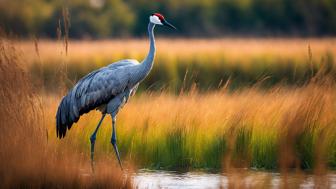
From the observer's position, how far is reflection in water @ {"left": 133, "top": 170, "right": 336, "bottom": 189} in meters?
5.97

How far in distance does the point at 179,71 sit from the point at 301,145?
6.53 meters

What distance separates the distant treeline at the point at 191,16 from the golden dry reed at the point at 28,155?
17.3 metres

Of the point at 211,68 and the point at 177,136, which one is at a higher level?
the point at 211,68

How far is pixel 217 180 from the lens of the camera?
6.63m

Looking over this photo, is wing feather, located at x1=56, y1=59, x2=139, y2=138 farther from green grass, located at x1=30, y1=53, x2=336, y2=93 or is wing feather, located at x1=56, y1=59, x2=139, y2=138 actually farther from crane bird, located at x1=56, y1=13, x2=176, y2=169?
green grass, located at x1=30, y1=53, x2=336, y2=93

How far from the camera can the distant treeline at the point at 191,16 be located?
25156 millimetres

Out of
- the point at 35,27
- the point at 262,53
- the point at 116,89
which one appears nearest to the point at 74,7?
the point at 35,27

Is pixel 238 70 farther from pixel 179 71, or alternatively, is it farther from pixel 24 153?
pixel 24 153

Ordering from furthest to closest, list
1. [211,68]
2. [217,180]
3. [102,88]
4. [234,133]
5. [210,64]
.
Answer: [210,64] → [211,68] → [102,88] → [234,133] → [217,180]

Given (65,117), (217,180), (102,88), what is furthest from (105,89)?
A: (217,180)

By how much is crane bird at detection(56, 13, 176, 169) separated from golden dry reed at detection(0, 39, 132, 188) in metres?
0.64

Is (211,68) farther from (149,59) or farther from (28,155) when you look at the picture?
(28,155)

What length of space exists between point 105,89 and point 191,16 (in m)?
22.4

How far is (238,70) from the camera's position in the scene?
13523 millimetres
